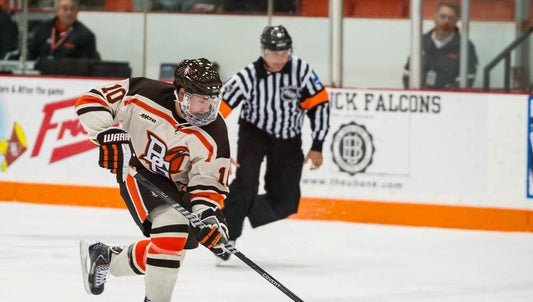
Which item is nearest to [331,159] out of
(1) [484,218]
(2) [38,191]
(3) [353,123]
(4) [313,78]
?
(3) [353,123]

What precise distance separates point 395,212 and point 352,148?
1.44ft

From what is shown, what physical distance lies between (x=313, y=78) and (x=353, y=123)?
133cm

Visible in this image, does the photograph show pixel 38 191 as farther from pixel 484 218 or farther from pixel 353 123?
pixel 484 218

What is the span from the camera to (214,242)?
3490 millimetres

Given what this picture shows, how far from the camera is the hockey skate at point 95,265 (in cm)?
399

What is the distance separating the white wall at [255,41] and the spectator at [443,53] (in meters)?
0.05

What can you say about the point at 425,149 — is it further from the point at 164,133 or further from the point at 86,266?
the point at 164,133

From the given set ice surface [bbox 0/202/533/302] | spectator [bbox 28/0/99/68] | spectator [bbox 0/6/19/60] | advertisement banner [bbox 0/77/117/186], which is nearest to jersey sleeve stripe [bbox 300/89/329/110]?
ice surface [bbox 0/202/533/302]

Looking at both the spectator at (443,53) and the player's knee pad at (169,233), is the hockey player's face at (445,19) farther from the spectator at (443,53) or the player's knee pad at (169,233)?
the player's knee pad at (169,233)

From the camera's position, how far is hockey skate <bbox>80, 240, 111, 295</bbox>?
399 centimetres

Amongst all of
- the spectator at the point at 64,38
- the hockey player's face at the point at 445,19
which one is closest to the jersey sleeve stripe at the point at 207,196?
the hockey player's face at the point at 445,19

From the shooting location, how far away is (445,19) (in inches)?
269

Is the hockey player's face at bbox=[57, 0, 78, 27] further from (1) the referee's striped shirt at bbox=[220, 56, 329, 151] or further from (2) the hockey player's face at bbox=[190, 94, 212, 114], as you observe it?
(2) the hockey player's face at bbox=[190, 94, 212, 114]

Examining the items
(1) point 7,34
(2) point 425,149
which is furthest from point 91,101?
(1) point 7,34
